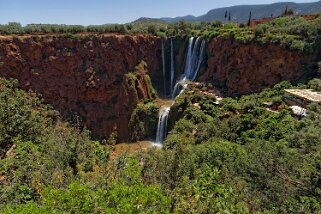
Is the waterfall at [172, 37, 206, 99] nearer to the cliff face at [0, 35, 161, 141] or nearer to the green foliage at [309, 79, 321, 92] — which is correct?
the cliff face at [0, 35, 161, 141]

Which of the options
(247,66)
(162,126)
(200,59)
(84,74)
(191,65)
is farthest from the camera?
(191,65)

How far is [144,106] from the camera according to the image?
47500mm

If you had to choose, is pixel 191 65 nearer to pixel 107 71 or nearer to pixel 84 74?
pixel 107 71

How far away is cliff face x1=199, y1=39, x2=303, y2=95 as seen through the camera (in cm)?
3969

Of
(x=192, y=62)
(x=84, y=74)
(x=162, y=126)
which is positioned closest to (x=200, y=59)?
(x=192, y=62)

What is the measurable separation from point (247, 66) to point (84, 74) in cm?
2250

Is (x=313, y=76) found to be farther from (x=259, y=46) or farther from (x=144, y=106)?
(x=144, y=106)

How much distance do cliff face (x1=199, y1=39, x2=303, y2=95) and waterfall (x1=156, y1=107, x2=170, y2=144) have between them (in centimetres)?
757

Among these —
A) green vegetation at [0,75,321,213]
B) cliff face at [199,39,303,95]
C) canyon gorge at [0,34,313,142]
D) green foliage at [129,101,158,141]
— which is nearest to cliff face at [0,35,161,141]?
canyon gorge at [0,34,313,142]

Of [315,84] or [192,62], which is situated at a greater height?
[315,84]

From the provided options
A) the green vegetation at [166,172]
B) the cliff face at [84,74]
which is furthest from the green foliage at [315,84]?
the cliff face at [84,74]

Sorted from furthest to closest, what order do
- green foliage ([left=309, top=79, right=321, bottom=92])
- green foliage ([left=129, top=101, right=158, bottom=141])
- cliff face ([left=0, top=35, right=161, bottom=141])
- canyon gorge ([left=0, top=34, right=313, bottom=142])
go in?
green foliage ([left=129, top=101, right=158, bottom=141])
cliff face ([left=0, top=35, right=161, bottom=141])
canyon gorge ([left=0, top=34, right=313, bottom=142])
green foliage ([left=309, top=79, right=321, bottom=92])

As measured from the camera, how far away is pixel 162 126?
43906mm

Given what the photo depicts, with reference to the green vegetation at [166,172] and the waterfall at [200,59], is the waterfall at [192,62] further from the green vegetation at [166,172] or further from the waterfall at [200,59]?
the green vegetation at [166,172]
